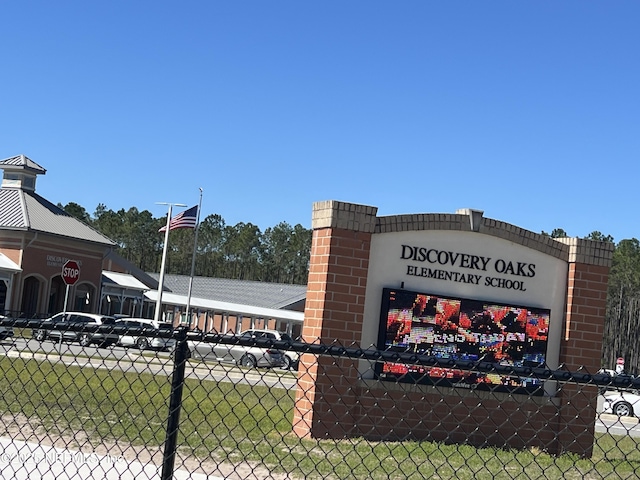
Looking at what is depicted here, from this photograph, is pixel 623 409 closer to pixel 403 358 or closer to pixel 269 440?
pixel 269 440

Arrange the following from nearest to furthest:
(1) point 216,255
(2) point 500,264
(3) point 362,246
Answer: (3) point 362,246
(2) point 500,264
(1) point 216,255

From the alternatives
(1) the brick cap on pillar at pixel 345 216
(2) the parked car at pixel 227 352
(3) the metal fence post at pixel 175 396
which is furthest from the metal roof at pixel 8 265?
(3) the metal fence post at pixel 175 396

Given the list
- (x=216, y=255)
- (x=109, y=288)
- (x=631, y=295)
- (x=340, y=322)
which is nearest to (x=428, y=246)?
(x=340, y=322)

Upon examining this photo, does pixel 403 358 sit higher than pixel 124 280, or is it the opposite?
pixel 403 358

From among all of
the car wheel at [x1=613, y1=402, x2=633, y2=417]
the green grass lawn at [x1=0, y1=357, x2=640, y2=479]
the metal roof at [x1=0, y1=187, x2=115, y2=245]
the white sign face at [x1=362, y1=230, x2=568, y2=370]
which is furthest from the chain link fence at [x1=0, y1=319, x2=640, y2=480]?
the metal roof at [x1=0, y1=187, x2=115, y2=245]

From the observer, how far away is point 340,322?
39.3 feet

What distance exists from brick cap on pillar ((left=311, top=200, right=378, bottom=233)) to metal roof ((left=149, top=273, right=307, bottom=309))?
4366 cm

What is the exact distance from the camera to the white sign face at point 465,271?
40.7ft

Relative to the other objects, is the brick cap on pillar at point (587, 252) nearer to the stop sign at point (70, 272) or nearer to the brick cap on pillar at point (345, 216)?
the brick cap on pillar at point (345, 216)

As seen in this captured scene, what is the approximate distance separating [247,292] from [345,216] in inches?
1977

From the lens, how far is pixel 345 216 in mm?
12094

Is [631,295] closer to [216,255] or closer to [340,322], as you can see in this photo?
[216,255]

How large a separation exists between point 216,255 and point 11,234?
3020 inches

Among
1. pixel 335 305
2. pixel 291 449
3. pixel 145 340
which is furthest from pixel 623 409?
pixel 291 449
